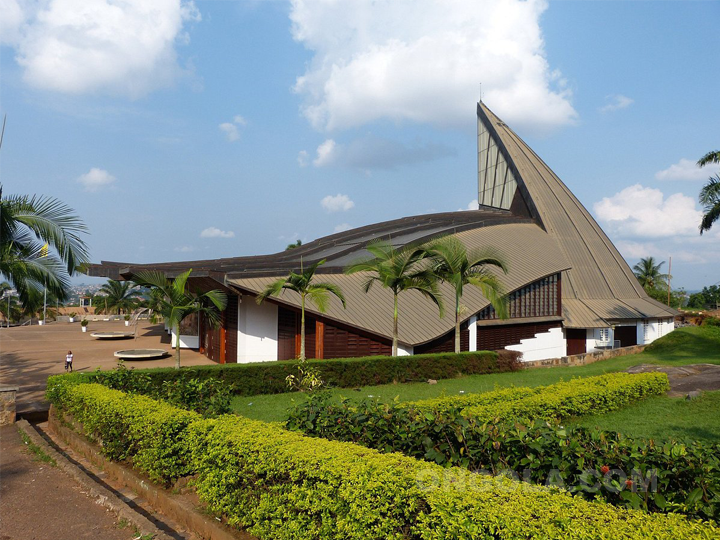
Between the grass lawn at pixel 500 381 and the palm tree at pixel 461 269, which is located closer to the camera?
the grass lawn at pixel 500 381

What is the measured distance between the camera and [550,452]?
482 cm

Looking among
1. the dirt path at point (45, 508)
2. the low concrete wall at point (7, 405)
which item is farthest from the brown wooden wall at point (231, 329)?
the dirt path at point (45, 508)

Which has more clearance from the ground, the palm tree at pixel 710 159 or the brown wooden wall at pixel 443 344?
the palm tree at pixel 710 159

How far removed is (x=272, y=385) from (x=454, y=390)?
520 centimetres

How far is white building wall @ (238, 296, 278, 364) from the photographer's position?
20219 millimetres

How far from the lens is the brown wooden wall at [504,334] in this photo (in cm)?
2335

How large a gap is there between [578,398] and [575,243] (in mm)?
29850

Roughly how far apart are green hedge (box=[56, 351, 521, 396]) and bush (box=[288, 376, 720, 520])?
21.3 ft

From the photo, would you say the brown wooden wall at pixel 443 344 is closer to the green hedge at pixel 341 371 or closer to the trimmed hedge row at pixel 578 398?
the green hedge at pixel 341 371

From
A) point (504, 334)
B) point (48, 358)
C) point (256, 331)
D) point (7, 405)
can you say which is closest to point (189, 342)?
point (48, 358)

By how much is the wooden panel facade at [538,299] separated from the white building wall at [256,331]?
38.6 ft

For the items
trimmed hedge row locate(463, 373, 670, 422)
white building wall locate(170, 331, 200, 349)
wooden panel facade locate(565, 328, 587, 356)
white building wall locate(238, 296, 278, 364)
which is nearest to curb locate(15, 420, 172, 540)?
trimmed hedge row locate(463, 373, 670, 422)

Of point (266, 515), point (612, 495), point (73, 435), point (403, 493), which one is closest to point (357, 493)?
point (403, 493)

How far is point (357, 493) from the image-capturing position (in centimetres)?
423
